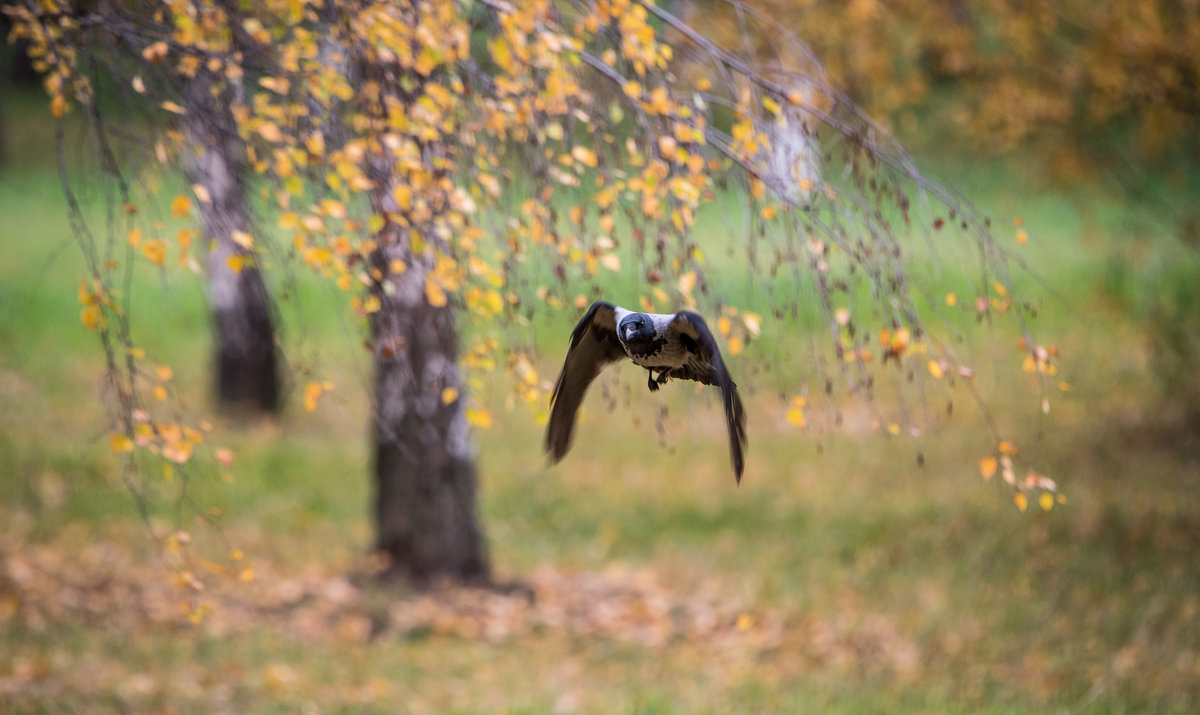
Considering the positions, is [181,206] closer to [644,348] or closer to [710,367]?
[644,348]

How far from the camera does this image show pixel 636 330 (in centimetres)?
299

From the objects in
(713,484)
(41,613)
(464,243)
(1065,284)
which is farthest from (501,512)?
(1065,284)

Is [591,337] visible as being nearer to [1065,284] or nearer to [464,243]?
[464,243]

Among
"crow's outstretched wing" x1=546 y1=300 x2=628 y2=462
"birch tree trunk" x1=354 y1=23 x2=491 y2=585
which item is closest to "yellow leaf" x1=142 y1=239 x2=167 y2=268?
"crow's outstretched wing" x1=546 y1=300 x2=628 y2=462

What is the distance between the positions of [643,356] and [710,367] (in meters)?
0.29

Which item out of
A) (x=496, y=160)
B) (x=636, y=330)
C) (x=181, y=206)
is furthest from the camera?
(x=496, y=160)

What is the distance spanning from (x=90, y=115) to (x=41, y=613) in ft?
12.9

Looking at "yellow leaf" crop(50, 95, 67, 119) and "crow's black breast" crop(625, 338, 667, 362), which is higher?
"yellow leaf" crop(50, 95, 67, 119)

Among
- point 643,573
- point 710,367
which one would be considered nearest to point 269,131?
point 710,367

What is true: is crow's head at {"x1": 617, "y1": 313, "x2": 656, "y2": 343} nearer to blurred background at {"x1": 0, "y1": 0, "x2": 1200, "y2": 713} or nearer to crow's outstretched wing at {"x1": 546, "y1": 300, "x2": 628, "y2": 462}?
crow's outstretched wing at {"x1": 546, "y1": 300, "x2": 628, "y2": 462}

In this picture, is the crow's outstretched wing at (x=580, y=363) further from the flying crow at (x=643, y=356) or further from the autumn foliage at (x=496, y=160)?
the autumn foliage at (x=496, y=160)

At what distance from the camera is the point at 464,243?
150 inches

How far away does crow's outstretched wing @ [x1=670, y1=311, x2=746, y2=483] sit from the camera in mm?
2623

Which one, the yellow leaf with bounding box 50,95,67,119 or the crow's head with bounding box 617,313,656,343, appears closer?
the crow's head with bounding box 617,313,656,343
